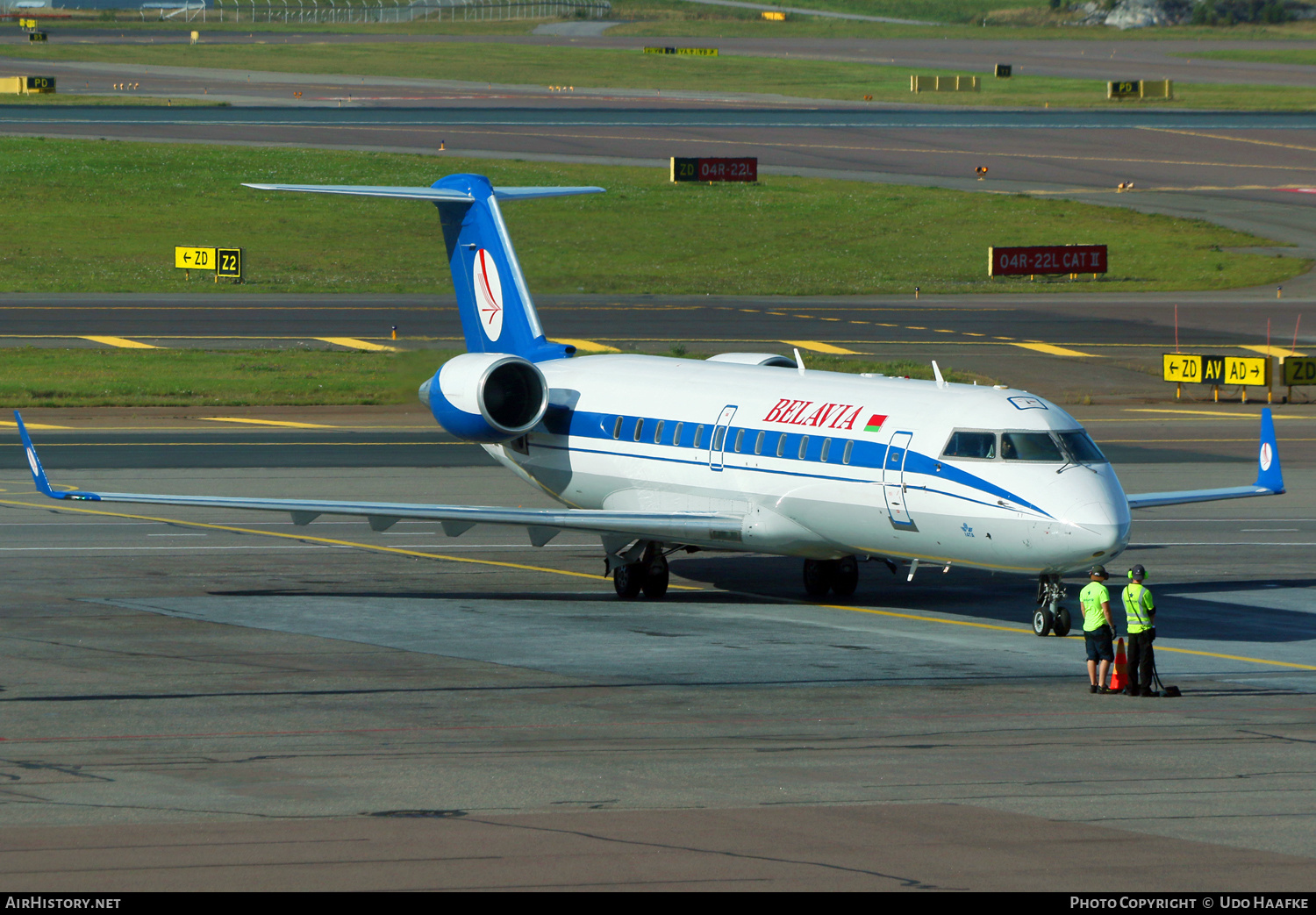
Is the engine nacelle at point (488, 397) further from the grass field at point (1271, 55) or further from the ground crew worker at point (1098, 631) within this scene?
the grass field at point (1271, 55)

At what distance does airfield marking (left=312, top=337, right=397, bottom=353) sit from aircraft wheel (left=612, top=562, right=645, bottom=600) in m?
35.1

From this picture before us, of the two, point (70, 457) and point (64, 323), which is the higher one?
point (64, 323)

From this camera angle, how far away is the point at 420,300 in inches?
3059

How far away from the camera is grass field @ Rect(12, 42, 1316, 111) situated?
146625 millimetres

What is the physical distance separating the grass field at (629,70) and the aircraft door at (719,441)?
117783 mm

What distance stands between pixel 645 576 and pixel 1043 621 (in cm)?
725

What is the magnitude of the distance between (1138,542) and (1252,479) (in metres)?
6.80

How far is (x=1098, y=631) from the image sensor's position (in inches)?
898

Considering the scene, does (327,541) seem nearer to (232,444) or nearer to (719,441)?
(719,441)

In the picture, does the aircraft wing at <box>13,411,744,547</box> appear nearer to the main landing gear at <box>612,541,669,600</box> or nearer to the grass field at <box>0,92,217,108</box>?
the main landing gear at <box>612,541,669,600</box>

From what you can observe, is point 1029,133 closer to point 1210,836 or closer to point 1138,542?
point 1138,542

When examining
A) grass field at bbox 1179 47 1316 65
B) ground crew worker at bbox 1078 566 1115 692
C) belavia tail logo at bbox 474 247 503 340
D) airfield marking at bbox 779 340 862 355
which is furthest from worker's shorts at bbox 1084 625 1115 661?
grass field at bbox 1179 47 1316 65
